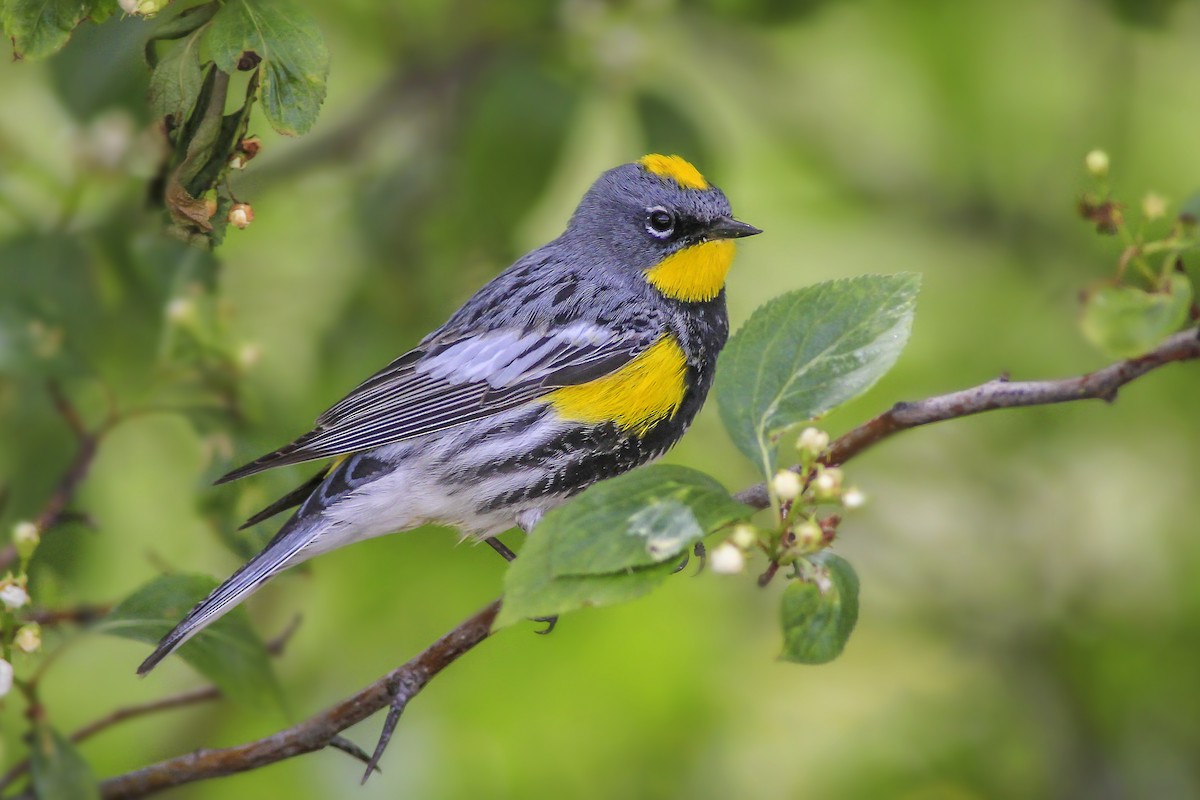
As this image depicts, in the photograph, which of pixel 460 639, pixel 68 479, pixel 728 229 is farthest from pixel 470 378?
pixel 460 639

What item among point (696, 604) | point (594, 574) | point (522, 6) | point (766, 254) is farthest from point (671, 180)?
point (594, 574)

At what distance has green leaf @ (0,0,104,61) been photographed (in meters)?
2.11

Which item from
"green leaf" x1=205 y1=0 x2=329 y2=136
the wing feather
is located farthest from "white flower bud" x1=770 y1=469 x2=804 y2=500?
the wing feather

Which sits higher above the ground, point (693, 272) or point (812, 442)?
point (812, 442)

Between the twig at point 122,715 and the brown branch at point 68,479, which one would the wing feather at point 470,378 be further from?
the twig at point 122,715

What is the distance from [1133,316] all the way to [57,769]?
206 cm

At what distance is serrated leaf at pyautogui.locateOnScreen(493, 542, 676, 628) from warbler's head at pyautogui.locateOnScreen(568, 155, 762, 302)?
73.2 inches

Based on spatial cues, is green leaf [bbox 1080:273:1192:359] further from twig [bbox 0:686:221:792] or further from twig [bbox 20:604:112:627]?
twig [bbox 20:604:112:627]

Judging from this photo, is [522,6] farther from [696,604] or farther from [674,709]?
[674,709]

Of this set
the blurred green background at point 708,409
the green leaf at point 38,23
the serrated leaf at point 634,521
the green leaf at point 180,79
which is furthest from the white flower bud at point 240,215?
the blurred green background at point 708,409

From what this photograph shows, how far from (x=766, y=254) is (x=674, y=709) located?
2106mm

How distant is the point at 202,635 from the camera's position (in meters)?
2.76

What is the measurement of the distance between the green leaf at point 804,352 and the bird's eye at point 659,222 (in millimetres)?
1680

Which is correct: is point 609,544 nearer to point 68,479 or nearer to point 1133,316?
point 1133,316
